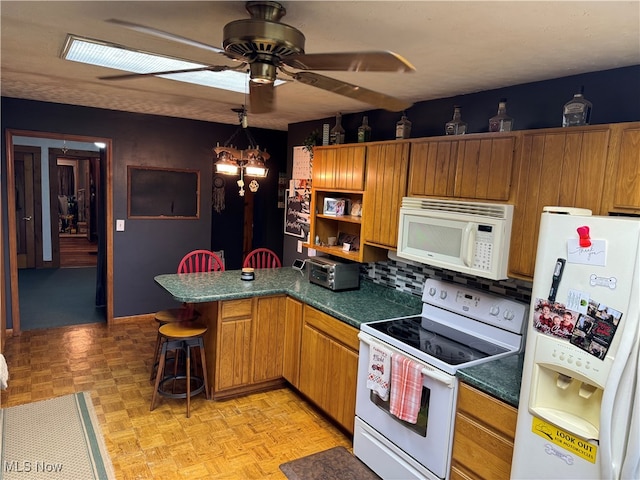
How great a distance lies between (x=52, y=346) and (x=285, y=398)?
7.78 ft

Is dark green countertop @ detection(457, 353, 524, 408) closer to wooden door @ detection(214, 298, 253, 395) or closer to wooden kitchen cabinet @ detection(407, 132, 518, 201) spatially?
wooden kitchen cabinet @ detection(407, 132, 518, 201)

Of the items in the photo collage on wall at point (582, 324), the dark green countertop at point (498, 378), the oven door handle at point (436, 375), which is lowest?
the oven door handle at point (436, 375)

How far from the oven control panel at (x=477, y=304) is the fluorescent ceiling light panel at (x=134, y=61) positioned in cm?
167

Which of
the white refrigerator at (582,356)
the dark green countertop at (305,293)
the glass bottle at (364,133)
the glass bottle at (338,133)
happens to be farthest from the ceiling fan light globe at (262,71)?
the glass bottle at (338,133)

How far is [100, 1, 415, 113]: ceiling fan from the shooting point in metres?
1.29

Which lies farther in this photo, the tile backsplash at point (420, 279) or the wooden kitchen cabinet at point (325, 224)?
→ the wooden kitchen cabinet at point (325, 224)

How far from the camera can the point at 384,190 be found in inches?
120

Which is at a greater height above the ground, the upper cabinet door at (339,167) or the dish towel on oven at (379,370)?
the upper cabinet door at (339,167)

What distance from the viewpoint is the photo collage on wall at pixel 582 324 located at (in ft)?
4.92

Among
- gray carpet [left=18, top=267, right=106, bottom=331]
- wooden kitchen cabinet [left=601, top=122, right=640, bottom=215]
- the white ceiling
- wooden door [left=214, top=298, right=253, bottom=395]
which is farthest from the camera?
gray carpet [left=18, top=267, right=106, bottom=331]

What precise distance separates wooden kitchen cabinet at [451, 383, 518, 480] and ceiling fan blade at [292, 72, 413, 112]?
1.34 m

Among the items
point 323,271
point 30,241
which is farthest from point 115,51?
point 30,241

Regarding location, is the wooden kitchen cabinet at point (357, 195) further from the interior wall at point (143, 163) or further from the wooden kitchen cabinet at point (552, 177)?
the interior wall at point (143, 163)
